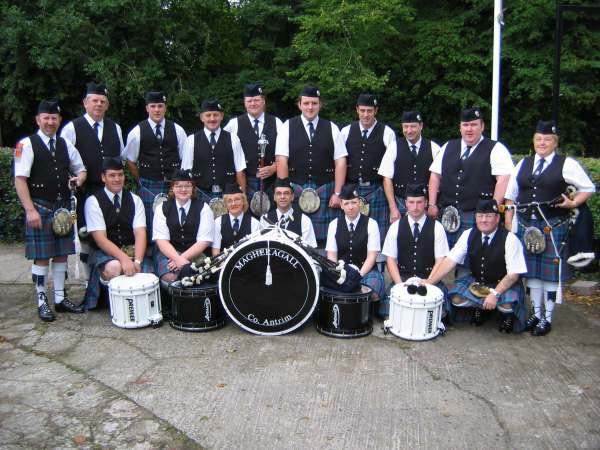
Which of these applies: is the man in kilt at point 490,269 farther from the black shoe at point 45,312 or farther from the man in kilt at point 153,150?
the black shoe at point 45,312

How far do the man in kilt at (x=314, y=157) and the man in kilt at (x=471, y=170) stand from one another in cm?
93

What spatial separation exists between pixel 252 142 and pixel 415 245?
1844 mm

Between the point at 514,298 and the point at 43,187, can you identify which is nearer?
the point at 514,298

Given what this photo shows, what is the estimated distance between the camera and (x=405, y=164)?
4875mm

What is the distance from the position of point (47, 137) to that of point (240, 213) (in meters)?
1.62

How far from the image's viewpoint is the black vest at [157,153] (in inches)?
199

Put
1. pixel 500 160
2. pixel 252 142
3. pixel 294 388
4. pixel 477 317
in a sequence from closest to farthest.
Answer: pixel 294 388
pixel 477 317
pixel 500 160
pixel 252 142

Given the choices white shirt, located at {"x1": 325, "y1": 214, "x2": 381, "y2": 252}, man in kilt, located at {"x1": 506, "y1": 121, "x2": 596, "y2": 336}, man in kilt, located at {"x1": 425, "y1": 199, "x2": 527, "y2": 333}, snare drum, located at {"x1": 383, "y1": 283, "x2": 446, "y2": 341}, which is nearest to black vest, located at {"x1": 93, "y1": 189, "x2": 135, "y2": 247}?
white shirt, located at {"x1": 325, "y1": 214, "x2": 381, "y2": 252}

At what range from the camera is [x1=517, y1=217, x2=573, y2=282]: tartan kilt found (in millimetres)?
4129

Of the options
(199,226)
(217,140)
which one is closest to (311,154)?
(217,140)

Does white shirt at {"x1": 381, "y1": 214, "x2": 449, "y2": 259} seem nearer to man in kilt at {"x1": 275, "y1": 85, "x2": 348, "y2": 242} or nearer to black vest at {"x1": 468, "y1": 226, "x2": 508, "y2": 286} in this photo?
black vest at {"x1": 468, "y1": 226, "x2": 508, "y2": 286}

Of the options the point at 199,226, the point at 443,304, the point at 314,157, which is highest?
the point at 314,157

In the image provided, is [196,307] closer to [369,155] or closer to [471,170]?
[369,155]

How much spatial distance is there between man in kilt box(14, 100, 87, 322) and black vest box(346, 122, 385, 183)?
2.30m
